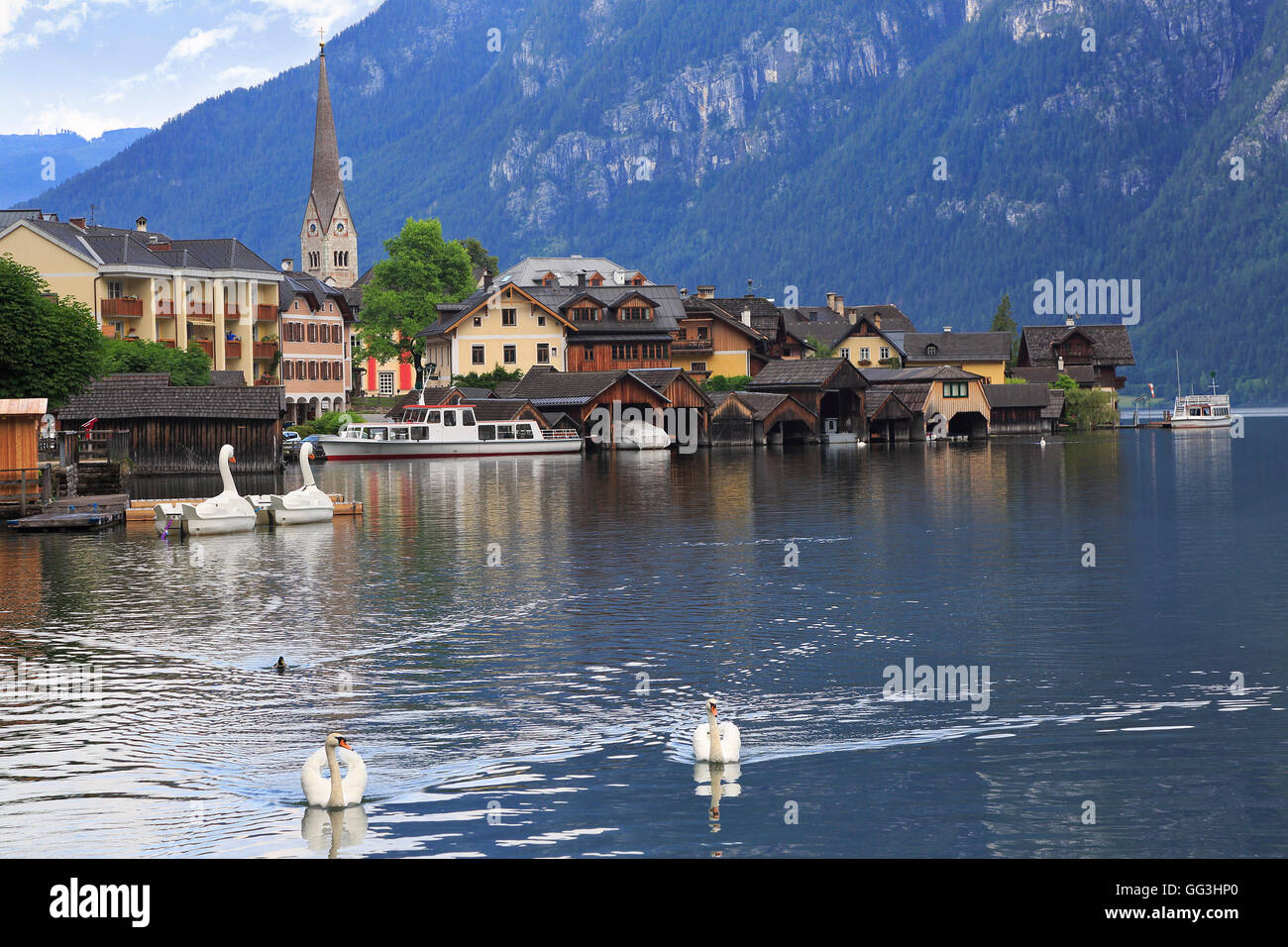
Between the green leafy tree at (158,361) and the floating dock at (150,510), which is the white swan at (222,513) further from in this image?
the green leafy tree at (158,361)

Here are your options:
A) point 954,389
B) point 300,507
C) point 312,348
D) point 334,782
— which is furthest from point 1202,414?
point 334,782

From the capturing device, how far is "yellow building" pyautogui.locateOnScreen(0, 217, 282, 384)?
106 meters

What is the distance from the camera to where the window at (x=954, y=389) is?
13438cm

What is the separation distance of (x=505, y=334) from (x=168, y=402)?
51109 mm

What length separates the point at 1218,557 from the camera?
40.8 m

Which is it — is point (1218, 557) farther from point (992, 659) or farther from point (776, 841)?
point (776, 841)

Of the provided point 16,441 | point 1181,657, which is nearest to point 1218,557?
point 1181,657

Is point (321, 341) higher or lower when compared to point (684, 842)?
higher

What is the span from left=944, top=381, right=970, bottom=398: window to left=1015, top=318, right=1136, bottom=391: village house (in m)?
40.7

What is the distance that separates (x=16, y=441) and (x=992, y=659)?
38389mm

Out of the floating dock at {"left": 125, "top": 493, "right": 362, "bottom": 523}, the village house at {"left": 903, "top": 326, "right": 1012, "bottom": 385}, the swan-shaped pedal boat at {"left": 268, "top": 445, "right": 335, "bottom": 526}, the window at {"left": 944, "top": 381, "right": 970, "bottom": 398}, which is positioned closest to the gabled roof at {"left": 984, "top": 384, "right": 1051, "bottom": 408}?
the window at {"left": 944, "top": 381, "right": 970, "bottom": 398}

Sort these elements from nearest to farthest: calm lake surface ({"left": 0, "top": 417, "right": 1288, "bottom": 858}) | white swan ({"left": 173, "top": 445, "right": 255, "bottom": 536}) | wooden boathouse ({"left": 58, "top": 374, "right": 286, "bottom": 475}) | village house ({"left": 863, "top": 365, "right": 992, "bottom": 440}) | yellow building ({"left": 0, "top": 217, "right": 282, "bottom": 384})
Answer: calm lake surface ({"left": 0, "top": 417, "right": 1288, "bottom": 858})
white swan ({"left": 173, "top": 445, "right": 255, "bottom": 536})
wooden boathouse ({"left": 58, "top": 374, "right": 286, "bottom": 475})
yellow building ({"left": 0, "top": 217, "right": 282, "bottom": 384})
village house ({"left": 863, "top": 365, "right": 992, "bottom": 440})

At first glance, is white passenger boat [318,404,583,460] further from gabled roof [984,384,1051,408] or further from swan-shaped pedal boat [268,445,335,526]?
gabled roof [984,384,1051,408]

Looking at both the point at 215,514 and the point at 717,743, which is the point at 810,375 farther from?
the point at 717,743
